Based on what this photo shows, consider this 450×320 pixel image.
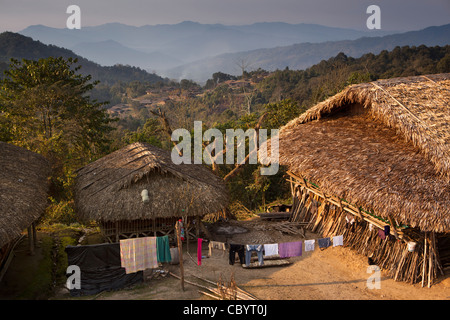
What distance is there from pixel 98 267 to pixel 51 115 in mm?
15727

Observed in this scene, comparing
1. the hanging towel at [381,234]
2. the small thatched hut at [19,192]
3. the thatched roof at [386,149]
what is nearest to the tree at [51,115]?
the small thatched hut at [19,192]

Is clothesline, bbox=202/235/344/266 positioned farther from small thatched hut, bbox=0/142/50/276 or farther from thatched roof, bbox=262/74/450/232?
small thatched hut, bbox=0/142/50/276

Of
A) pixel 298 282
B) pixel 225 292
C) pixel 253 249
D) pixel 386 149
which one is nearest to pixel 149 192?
pixel 253 249

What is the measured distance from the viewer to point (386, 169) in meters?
10.9

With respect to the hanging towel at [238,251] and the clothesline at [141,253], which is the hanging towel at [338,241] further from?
the clothesline at [141,253]

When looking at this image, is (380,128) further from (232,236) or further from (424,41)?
(424,41)

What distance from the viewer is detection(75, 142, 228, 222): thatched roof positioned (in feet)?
42.1

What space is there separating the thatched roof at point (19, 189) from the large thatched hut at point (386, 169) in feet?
28.6

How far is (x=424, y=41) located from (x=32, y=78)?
20308 centimetres

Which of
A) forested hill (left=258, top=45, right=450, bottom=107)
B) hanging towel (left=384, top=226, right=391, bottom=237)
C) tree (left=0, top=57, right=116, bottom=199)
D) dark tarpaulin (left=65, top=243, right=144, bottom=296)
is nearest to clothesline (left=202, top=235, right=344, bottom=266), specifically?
hanging towel (left=384, top=226, right=391, bottom=237)

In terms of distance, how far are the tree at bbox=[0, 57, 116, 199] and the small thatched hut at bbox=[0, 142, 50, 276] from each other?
4.35 metres

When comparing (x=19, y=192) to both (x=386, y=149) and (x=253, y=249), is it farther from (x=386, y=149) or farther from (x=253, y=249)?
(x=386, y=149)
